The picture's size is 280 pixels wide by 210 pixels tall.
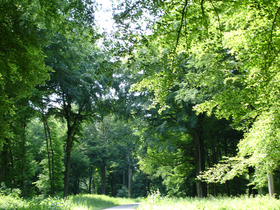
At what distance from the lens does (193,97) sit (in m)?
11.6

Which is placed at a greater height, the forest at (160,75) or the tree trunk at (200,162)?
the forest at (160,75)

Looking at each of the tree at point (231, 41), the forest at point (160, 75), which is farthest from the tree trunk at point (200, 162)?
the tree at point (231, 41)

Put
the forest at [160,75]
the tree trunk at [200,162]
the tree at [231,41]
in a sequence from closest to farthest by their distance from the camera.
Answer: the tree at [231,41]
the forest at [160,75]
the tree trunk at [200,162]

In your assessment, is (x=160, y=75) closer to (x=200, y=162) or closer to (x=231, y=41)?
(x=231, y=41)

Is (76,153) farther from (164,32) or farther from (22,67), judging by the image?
(164,32)

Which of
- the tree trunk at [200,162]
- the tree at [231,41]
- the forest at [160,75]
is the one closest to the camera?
the tree at [231,41]

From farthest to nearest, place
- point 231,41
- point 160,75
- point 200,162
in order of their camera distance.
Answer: point 200,162, point 160,75, point 231,41

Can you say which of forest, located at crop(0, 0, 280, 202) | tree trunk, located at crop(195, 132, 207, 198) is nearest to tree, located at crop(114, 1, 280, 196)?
forest, located at crop(0, 0, 280, 202)

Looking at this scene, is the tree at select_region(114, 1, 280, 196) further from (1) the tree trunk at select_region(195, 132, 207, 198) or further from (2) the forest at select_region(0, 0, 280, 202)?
(1) the tree trunk at select_region(195, 132, 207, 198)

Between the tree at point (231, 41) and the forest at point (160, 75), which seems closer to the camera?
the tree at point (231, 41)

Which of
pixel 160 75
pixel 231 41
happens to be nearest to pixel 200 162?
pixel 160 75

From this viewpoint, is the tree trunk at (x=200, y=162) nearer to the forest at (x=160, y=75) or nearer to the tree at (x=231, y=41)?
the forest at (x=160, y=75)

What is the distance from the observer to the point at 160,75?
7074 mm

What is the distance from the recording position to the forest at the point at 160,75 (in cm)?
482
